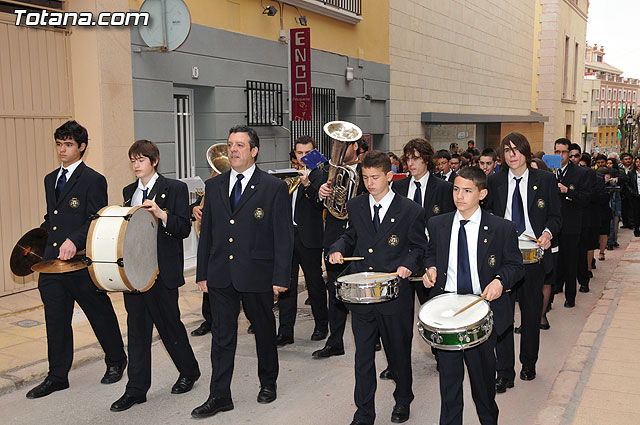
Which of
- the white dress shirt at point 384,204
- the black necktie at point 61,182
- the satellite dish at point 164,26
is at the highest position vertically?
the satellite dish at point 164,26

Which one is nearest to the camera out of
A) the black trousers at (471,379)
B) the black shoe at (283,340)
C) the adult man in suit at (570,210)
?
the black trousers at (471,379)

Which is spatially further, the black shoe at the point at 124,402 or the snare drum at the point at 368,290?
the black shoe at the point at 124,402

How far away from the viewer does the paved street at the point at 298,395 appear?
5281 millimetres

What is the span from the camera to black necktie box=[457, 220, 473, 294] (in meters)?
4.66

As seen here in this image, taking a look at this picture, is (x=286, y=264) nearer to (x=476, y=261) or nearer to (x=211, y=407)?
(x=211, y=407)

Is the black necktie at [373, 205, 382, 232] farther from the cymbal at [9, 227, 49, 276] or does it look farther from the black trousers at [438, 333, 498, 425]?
the cymbal at [9, 227, 49, 276]

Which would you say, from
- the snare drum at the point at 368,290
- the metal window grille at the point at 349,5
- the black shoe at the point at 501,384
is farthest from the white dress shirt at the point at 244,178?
the metal window grille at the point at 349,5

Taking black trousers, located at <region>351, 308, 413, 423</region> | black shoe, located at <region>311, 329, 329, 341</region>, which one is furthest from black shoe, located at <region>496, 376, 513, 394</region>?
black shoe, located at <region>311, 329, 329, 341</region>

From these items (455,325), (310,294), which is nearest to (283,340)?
(310,294)

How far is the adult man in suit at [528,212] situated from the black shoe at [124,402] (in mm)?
3188

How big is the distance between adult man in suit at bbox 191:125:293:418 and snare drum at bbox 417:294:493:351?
138cm

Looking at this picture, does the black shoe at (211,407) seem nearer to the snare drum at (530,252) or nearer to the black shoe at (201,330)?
the black shoe at (201,330)

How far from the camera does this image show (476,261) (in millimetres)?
4660

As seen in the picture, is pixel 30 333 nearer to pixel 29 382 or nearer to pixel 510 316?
pixel 29 382
